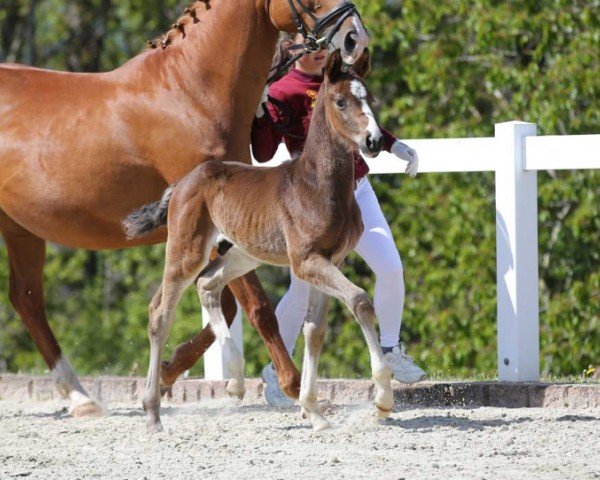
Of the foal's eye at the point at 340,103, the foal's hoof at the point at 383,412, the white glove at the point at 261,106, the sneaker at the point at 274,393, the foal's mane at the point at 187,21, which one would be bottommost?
the foal's hoof at the point at 383,412

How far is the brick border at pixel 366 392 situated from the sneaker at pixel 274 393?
44 centimetres

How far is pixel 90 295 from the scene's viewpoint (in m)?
19.2

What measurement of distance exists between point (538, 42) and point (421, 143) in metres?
5.00

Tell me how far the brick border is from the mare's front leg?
1.39 meters

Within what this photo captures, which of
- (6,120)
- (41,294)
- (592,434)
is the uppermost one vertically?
(6,120)

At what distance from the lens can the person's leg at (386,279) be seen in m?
6.77

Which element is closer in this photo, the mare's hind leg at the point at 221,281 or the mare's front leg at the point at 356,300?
the mare's front leg at the point at 356,300

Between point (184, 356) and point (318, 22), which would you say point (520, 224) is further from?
point (184, 356)

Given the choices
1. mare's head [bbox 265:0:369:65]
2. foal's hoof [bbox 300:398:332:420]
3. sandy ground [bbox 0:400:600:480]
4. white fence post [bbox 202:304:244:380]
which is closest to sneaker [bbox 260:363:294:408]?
sandy ground [bbox 0:400:600:480]

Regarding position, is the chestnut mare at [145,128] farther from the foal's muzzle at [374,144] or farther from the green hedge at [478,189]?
the green hedge at [478,189]

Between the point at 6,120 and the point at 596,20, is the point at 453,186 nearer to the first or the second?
the point at 596,20

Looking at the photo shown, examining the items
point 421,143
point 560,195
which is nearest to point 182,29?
point 421,143

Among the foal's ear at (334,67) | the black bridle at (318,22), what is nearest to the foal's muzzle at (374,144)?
the foal's ear at (334,67)

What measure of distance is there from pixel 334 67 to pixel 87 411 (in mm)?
2601
